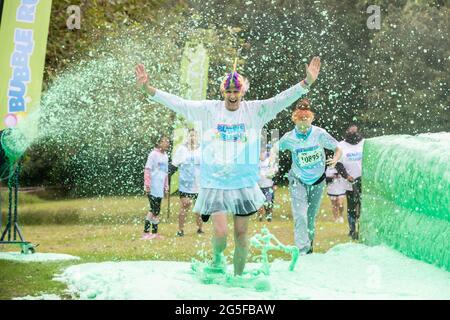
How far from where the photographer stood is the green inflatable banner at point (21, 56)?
7711 millimetres

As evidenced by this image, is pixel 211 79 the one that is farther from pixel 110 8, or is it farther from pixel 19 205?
pixel 19 205

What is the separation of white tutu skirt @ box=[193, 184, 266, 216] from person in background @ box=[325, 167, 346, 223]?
2.63m

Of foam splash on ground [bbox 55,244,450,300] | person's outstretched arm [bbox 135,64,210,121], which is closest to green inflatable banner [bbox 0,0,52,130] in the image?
foam splash on ground [bbox 55,244,450,300]

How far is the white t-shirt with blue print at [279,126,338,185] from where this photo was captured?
25.7ft

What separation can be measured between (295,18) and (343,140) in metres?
1.38

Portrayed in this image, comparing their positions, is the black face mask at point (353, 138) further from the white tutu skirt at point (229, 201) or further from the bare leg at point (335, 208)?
the white tutu skirt at point (229, 201)

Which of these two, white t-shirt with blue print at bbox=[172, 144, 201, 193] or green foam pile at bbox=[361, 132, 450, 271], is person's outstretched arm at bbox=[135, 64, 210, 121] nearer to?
green foam pile at bbox=[361, 132, 450, 271]

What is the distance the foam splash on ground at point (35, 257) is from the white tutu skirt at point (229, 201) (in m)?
1.66

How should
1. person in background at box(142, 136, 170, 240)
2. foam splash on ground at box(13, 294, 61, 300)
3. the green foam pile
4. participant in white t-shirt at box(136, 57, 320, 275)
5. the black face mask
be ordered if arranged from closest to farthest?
foam splash on ground at box(13, 294, 61, 300) → participant in white t-shirt at box(136, 57, 320, 275) → the green foam pile → person in background at box(142, 136, 170, 240) → the black face mask

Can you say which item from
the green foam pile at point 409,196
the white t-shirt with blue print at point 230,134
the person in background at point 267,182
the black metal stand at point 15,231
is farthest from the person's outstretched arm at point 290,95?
the black metal stand at point 15,231

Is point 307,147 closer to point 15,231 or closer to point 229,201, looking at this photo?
point 229,201
